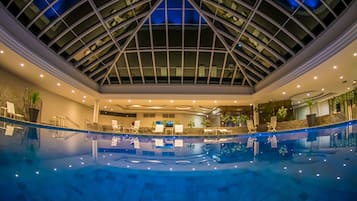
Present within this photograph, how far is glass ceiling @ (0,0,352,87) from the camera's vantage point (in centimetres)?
1211

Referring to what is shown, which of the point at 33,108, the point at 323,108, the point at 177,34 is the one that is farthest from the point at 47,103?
the point at 323,108

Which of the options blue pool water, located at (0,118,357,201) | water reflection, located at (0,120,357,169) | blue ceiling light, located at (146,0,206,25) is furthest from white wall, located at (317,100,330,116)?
blue pool water, located at (0,118,357,201)

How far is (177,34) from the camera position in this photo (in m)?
16.8

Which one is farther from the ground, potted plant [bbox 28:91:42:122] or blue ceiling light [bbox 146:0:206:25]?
blue ceiling light [bbox 146:0:206:25]

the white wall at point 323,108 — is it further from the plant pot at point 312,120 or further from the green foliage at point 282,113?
the plant pot at point 312,120

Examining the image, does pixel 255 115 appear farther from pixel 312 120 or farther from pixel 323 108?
pixel 323 108

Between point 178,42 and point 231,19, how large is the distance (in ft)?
12.7

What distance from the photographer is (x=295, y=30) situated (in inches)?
511

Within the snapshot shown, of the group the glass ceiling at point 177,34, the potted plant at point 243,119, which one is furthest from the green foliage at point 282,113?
the potted plant at point 243,119

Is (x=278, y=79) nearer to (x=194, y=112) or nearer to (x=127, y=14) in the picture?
(x=127, y=14)

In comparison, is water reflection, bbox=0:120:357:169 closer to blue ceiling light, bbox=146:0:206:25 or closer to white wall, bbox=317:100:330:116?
blue ceiling light, bbox=146:0:206:25

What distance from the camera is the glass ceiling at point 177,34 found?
12.1 meters

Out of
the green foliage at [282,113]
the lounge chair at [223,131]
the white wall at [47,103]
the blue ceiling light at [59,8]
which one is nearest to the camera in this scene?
the blue ceiling light at [59,8]

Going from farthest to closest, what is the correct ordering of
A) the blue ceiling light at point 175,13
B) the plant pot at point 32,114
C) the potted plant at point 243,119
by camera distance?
1. the potted plant at point 243,119
2. the blue ceiling light at point 175,13
3. the plant pot at point 32,114
